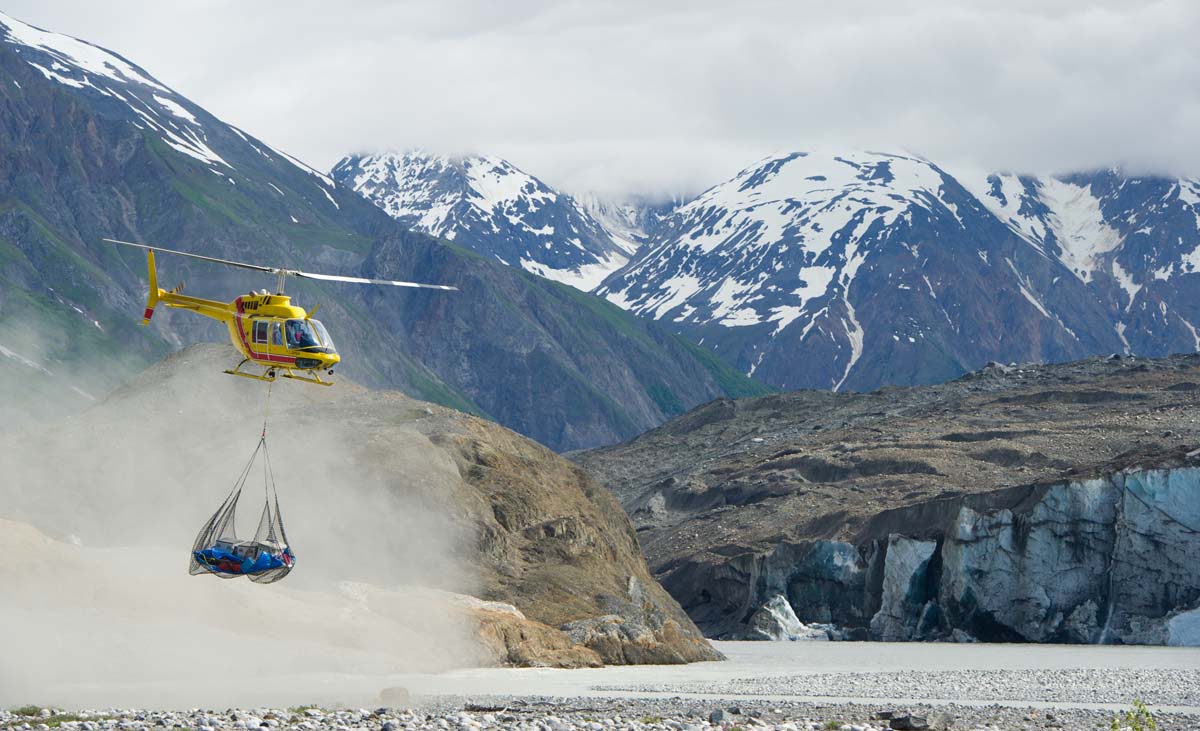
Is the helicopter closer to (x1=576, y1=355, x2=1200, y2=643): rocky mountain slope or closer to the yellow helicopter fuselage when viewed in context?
the yellow helicopter fuselage

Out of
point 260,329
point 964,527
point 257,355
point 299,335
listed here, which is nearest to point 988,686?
point 299,335

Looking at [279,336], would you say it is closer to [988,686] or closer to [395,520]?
[395,520]

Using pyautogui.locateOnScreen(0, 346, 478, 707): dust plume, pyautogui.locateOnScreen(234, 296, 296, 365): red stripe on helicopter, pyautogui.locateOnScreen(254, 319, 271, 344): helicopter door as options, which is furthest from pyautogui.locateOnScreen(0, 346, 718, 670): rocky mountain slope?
pyautogui.locateOnScreen(254, 319, 271, 344): helicopter door

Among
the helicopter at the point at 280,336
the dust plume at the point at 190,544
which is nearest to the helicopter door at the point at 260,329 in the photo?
the helicopter at the point at 280,336

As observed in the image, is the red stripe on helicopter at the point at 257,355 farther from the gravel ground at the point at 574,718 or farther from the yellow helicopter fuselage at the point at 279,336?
the gravel ground at the point at 574,718

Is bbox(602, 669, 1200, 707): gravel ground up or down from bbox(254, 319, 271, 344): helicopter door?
down

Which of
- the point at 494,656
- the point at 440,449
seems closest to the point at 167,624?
the point at 494,656
